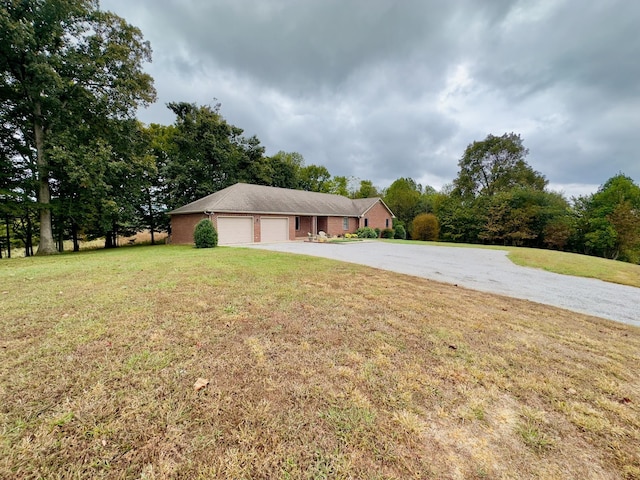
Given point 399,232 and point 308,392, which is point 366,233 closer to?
point 399,232

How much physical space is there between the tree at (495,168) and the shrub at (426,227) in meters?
8.74

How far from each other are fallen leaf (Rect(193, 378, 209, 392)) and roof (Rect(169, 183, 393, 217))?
52.0 feet

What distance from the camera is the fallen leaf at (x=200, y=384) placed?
7.48 feet

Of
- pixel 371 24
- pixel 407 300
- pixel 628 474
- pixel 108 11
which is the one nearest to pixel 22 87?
pixel 108 11

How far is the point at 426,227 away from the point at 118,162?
30.5 metres

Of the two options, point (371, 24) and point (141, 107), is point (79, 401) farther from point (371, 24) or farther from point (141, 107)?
point (141, 107)

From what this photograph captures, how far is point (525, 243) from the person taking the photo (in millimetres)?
25953

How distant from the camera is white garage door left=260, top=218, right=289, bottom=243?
65.6 ft

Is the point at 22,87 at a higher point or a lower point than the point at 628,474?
higher

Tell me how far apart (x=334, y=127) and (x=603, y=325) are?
1032 inches

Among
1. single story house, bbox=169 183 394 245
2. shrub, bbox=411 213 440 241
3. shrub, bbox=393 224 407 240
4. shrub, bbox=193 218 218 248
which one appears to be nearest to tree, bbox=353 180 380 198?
shrub, bbox=393 224 407 240

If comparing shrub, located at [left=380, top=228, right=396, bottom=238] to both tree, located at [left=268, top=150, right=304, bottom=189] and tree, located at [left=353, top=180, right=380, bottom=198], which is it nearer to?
tree, located at [left=268, top=150, right=304, bottom=189]

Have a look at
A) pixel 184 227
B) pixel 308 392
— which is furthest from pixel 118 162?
pixel 308 392

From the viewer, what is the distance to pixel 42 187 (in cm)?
1446
